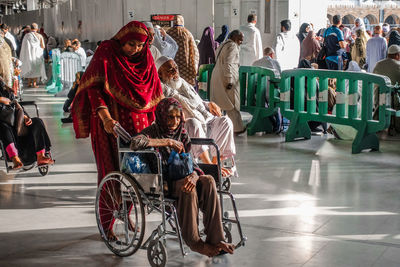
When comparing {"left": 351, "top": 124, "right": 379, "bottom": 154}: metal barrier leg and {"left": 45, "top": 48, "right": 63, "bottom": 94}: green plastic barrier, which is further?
{"left": 45, "top": 48, "right": 63, "bottom": 94}: green plastic barrier

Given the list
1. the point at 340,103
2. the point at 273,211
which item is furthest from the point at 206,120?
the point at 340,103

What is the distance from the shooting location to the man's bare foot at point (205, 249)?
13.8 feet

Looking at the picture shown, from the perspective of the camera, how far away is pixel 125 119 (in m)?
4.92

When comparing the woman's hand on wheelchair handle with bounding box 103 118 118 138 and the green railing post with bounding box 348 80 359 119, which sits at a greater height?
the woman's hand on wheelchair handle with bounding box 103 118 118 138

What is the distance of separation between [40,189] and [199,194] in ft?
9.57

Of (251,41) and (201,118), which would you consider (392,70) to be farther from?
(201,118)

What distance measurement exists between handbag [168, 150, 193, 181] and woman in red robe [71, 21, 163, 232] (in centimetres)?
60

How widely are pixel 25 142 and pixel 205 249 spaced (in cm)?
376

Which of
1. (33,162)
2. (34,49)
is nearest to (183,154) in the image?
(33,162)

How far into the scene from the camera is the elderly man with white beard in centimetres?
626

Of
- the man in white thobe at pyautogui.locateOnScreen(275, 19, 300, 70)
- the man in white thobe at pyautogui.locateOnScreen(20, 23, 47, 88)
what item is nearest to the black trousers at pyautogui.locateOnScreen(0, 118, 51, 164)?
the man in white thobe at pyautogui.locateOnScreen(275, 19, 300, 70)

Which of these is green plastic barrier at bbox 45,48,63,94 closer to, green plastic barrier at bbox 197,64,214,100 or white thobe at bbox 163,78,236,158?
green plastic barrier at bbox 197,64,214,100

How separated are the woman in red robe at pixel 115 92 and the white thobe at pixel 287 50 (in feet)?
27.9

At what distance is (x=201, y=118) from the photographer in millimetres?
6617
